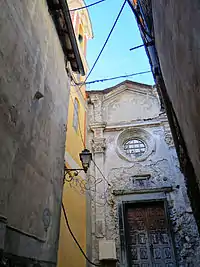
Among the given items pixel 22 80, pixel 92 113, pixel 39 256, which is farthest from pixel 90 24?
pixel 39 256

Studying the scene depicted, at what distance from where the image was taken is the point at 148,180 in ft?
29.6

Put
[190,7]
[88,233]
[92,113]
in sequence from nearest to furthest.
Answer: [190,7], [88,233], [92,113]

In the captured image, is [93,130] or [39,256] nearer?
[39,256]

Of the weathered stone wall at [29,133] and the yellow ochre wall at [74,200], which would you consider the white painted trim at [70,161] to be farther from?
the weathered stone wall at [29,133]

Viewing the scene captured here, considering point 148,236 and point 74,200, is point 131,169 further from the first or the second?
point 74,200

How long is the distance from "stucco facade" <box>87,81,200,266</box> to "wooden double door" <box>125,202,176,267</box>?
0.81ft

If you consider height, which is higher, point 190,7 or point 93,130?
point 93,130

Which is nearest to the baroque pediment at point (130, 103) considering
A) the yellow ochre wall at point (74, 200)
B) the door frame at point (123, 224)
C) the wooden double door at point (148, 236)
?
the yellow ochre wall at point (74, 200)

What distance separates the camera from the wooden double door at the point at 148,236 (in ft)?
25.7

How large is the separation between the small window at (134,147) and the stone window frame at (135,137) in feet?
0.39

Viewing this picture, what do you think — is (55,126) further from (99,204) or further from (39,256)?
(99,204)

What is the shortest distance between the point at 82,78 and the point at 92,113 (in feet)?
5.25

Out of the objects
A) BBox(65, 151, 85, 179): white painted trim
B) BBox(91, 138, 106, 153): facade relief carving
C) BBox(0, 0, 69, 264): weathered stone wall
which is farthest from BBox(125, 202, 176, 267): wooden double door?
BBox(0, 0, 69, 264): weathered stone wall

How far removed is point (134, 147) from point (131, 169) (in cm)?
102
